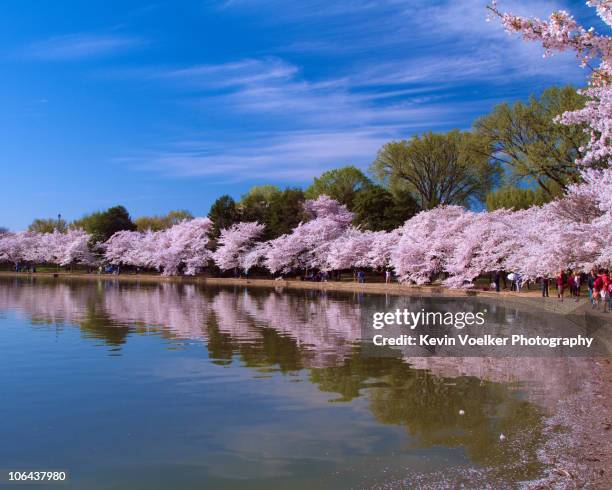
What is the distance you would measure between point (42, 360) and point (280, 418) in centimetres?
860

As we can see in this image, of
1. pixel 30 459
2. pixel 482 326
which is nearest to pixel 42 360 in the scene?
pixel 30 459

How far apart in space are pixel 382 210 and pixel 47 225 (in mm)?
92204

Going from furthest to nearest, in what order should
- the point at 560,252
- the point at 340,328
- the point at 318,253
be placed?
the point at 318,253, the point at 560,252, the point at 340,328

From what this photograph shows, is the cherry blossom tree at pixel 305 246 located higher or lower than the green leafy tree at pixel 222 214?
lower

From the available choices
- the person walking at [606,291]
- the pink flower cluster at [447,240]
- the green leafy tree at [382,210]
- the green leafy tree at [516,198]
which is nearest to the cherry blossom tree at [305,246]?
the pink flower cluster at [447,240]

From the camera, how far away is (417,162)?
76188 mm

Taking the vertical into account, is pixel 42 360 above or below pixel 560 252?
below

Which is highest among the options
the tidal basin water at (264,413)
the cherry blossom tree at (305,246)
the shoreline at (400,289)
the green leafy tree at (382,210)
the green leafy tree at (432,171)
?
the green leafy tree at (432,171)

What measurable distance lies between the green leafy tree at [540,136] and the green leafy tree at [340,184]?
29.8m

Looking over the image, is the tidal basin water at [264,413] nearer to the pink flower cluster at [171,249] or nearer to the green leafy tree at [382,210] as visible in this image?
the green leafy tree at [382,210]

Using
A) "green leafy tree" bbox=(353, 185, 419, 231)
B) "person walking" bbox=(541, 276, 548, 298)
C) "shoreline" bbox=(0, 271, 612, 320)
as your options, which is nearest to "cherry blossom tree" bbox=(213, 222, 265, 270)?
"shoreline" bbox=(0, 271, 612, 320)

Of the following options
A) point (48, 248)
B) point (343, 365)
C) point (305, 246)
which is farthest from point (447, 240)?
point (48, 248)

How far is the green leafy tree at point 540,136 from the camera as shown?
44.0m

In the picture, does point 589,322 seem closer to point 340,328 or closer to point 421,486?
point 340,328
